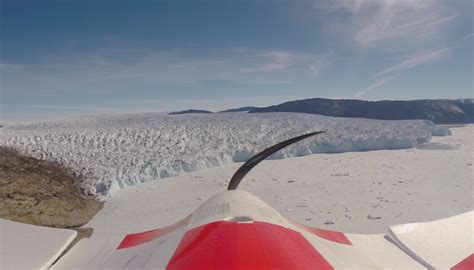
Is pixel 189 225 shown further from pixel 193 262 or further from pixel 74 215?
pixel 74 215

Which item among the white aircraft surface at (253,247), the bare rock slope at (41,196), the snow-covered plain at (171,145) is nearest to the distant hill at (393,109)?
the snow-covered plain at (171,145)

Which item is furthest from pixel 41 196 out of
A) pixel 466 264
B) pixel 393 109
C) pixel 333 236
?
pixel 393 109

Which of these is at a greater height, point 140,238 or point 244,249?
point 244,249

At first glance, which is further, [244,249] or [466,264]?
[466,264]

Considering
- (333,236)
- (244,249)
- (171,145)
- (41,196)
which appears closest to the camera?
(244,249)

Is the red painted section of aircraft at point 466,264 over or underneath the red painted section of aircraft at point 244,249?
underneath

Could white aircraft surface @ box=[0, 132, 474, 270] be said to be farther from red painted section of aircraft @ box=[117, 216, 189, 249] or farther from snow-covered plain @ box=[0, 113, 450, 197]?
snow-covered plain @ box=[0, 113, 450, 197]

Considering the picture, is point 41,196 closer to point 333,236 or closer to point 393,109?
point 333,236

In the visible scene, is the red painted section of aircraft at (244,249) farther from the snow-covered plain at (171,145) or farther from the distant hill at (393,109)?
the distant hill at (393,109)
